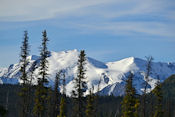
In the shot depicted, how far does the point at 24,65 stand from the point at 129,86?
1592cm

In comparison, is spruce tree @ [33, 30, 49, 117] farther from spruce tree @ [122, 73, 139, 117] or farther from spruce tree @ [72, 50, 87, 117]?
spruce tree @ [122, 73, 139, 117]

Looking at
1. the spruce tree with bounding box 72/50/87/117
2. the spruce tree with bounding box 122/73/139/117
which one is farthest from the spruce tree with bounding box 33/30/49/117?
the spruce tree with bounding box 122/73/139/117

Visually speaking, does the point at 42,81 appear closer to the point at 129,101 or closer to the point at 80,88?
the point at 80,88

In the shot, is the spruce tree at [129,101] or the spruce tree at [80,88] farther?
the spruce tree at [129,101]

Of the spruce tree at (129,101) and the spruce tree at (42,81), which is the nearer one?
the spruce tree at (42,81)

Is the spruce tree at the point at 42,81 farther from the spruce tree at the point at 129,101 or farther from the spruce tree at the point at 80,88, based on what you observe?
the spruce tree at the point at 129,101

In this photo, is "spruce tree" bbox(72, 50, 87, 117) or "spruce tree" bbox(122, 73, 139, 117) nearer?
"spruce tree" bbox(72, 50, 87, 117)

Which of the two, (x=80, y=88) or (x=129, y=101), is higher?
(x=80, y=88)

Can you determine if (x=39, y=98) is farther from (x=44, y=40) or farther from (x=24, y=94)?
(x=44, y=40)

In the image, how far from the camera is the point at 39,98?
2110 inches

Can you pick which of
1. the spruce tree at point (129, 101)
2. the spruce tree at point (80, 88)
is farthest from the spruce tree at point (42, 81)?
the spruce tree at point (129, 101)

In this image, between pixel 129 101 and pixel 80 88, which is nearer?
pixel 80 88

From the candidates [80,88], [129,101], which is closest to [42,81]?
[80,88]

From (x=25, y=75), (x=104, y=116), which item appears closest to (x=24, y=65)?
(x=25, y=75)
